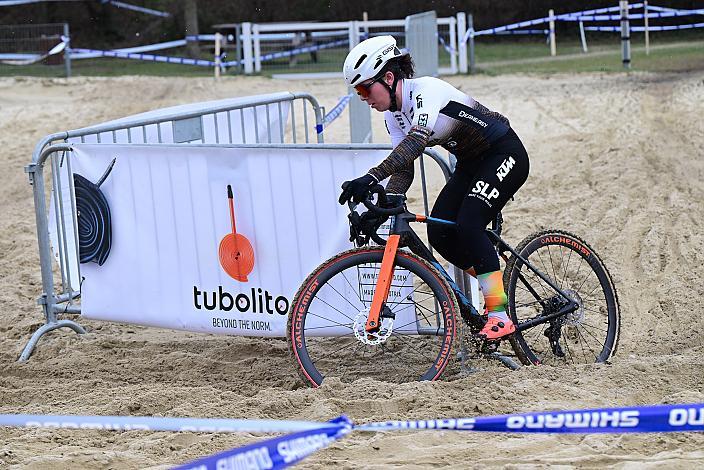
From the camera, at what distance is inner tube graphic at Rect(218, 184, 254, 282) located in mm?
6531

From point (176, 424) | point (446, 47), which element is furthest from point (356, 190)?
point (446, 47)

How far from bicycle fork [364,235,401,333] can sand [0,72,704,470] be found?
32 cm

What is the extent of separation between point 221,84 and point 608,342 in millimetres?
18081

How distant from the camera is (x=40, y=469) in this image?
4660 mm

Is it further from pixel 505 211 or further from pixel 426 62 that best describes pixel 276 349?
pixel 426 62

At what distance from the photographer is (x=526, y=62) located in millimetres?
27203

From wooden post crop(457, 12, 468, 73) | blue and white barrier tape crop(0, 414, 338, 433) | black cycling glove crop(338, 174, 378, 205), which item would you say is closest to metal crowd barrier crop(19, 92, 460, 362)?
black cycling glove crop(338, 174, 378, 205)

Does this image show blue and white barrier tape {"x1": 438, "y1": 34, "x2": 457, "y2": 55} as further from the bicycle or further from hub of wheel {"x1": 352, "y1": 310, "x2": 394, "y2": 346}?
hub of wheel {"x1": 352, "y1": 310, "x2": 394, "y2": 346}

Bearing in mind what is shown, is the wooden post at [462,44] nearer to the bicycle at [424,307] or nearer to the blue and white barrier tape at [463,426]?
the bicycle at [424,307]

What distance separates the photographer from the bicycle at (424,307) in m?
5.68

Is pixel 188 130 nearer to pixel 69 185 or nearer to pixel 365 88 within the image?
pixel 69 185

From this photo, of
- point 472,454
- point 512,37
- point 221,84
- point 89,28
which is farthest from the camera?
point 89,28

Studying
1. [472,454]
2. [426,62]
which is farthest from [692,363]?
[426,62]

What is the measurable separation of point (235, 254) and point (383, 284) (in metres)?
1.31
